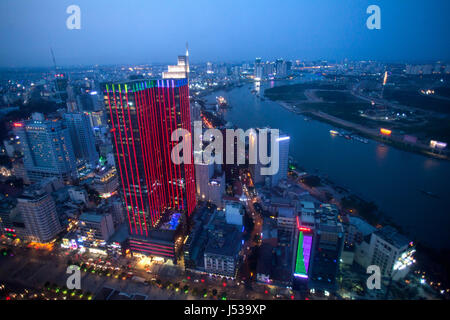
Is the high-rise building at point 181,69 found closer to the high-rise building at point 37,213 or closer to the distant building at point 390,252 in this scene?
the high-rise building at point 37,213

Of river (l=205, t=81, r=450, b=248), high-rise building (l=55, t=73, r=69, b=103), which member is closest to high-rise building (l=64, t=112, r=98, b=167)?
river (l=205, t=81, r=450, b=248)

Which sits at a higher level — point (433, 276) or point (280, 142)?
point (280, 142)

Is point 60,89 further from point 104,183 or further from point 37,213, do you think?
point 37,213

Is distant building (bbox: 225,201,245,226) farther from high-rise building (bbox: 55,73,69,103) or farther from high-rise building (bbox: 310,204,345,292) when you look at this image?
high-rise building (bbox: 55,73,69,103)

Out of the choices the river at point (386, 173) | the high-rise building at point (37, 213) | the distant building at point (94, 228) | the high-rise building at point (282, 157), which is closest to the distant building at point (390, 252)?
the river at point (386, 173)

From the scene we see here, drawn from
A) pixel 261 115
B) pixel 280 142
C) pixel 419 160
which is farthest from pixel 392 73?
pixel 280 142
